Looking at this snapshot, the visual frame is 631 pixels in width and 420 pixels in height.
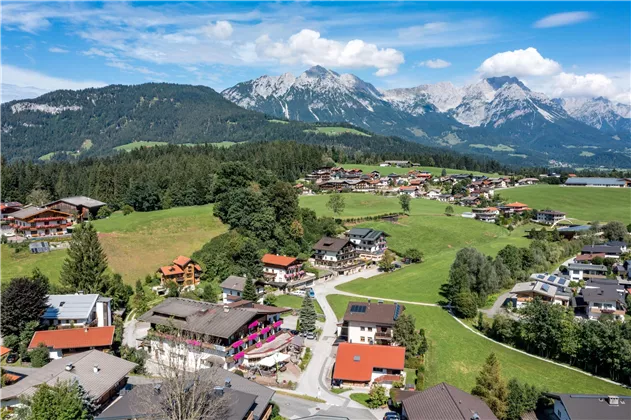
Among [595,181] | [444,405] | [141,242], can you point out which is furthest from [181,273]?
[595,181]

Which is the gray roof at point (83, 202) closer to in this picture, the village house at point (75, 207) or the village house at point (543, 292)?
the village house at point (75, 207)

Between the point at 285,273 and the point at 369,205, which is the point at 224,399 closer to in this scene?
the point at 285,273

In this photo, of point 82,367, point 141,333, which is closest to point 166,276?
point 141,333

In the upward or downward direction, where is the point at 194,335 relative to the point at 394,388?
upward

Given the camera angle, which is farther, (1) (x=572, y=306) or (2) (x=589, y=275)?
(2) (x=589, y=275)

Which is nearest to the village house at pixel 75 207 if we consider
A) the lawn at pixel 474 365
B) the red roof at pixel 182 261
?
the red roof at pixel 182 261

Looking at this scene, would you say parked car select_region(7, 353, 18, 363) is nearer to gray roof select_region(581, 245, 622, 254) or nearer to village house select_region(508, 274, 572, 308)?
village house select_region(508, 274, 572, 308)

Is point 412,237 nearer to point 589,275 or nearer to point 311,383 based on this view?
point 589,275
